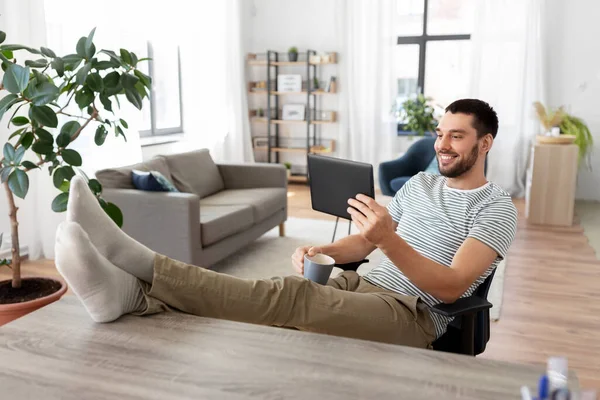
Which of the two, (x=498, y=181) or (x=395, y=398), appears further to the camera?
(x=498, y=181)

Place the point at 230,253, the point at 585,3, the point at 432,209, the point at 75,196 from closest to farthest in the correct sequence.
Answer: the point at 75,196 → the point at 432,209 → the point at 230,253 → the point at 585,3

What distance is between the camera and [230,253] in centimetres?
384

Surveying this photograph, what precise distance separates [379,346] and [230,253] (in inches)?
101

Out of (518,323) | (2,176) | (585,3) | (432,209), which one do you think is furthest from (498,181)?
(2,176)

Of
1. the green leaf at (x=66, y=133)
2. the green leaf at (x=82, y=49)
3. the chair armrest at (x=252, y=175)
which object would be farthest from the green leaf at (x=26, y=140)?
the chair armrest at (x=252, y=175)

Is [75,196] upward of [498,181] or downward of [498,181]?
upward

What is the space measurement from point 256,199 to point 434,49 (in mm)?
3544

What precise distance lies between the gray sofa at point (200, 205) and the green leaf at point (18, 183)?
1.25 m

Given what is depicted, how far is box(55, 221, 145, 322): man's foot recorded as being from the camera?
1.39 m

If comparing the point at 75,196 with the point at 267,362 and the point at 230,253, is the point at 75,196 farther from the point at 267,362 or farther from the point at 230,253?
the point at 230,253

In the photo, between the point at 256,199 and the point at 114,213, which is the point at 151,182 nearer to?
the point at 256,199

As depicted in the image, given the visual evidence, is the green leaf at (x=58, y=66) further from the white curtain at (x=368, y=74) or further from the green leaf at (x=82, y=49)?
the white curtain at (x=368, y=74)

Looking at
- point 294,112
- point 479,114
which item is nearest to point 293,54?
point 294,112

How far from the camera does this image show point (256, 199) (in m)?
4.22
